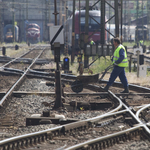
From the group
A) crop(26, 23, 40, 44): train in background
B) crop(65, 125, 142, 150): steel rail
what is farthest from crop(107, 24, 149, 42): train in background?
crop(65, 125, 142, 150): steel rail

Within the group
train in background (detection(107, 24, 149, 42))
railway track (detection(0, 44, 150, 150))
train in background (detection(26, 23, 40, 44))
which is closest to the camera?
railway track (detection(0, 44, 150, 150))

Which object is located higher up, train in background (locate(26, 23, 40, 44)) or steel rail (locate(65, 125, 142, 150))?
train in background (locate(26, 23, 40, 44))

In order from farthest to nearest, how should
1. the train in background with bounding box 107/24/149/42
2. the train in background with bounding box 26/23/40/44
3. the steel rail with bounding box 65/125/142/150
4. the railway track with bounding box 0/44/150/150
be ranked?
the train in background with bounding box 26/23/40/44 → the train in background with bounding box 107/24/149/42 → the railway track with bounding box 0/44/150/150 → the steel rail with bounding box 65/125/142/150

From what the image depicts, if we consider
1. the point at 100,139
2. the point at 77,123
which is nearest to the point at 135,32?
the point at 77,123

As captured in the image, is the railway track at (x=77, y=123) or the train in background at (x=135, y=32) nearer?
the railway track at (x=77, y=123)

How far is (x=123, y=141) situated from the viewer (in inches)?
189

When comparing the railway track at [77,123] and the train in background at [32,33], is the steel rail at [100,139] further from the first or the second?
the train in background at [32,33]

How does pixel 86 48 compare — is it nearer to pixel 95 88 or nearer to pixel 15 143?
pixel 95 88

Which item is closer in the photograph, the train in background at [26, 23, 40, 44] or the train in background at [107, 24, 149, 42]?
the train in background at [107, 24, 149, 42]

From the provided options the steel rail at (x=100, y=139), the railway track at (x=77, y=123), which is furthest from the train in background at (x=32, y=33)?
the steel rail at (x=100, y=139)

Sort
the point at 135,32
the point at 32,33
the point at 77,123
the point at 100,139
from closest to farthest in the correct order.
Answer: the point at 100,139, the point at 77,123, the point at 135,32, the point at 32,33

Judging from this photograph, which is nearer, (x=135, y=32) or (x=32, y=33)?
(x=135, y=32)

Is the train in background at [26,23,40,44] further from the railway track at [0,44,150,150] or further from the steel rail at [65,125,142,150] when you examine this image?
the steel rail at [65,125,142,150]

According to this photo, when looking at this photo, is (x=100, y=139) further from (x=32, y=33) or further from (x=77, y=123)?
(x=32, y=33)
